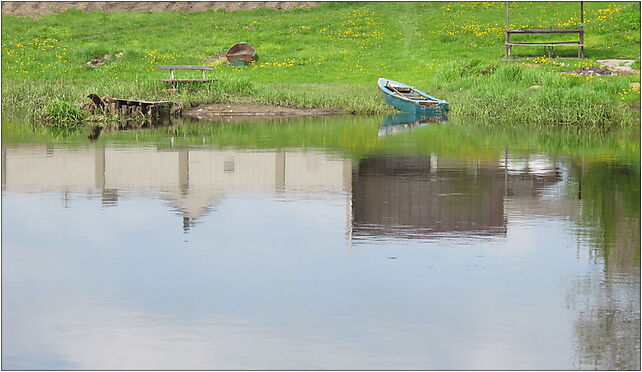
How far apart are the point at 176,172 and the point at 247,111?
57.6 feet

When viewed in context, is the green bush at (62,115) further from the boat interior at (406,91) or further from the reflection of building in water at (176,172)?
the boat interior at (406,91)

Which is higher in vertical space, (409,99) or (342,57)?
(342,57)

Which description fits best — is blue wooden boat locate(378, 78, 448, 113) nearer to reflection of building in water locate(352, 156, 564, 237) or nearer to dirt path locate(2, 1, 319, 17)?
reflection of building in water locate(352, 156, 564, 237)

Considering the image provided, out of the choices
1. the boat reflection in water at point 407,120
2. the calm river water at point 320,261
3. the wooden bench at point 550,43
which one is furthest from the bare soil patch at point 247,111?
the wooden bench at point 550,43

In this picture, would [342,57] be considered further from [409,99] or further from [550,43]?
[409,99]

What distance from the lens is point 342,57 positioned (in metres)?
54.8

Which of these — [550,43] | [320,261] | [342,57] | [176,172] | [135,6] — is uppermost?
[135,6]

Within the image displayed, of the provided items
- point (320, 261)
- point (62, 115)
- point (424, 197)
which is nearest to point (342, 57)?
point (62, 115)

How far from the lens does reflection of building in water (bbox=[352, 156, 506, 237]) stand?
17.6 m

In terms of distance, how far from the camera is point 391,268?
47.2ft

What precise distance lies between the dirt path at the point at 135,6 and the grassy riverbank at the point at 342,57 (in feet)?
7.79

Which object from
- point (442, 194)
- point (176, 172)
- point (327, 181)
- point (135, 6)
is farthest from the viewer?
point (135, 6)

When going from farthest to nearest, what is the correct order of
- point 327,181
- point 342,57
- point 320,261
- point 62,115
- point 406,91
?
point 342,57
point 406,91
point 62,115
point 327,181
point 320,261

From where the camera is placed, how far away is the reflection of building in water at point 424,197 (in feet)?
57.8
